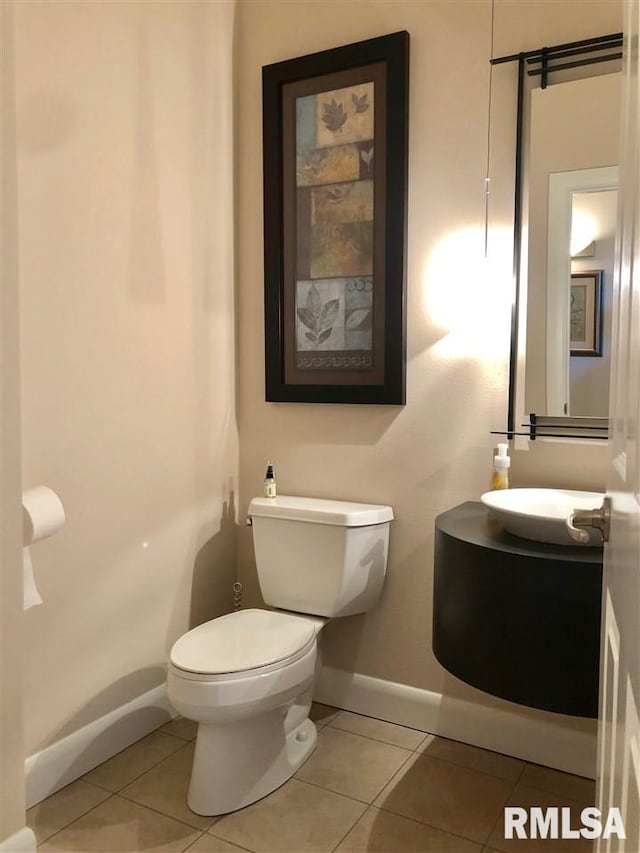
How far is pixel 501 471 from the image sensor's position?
2.11 meters

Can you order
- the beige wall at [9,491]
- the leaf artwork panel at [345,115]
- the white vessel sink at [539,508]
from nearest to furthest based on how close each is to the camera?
the beige wall at [9,491] → the white vessel sink at [539,508] → the leaf artwork panel at [345,115]

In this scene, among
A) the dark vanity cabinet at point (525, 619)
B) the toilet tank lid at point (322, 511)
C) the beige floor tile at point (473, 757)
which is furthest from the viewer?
the toilet tank lid at point (322, 511)

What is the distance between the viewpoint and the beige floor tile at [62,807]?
6.07 feet

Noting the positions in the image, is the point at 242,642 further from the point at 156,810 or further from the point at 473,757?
the point at 473,757

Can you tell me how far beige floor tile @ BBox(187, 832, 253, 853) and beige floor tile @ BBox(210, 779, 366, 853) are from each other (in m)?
0.02

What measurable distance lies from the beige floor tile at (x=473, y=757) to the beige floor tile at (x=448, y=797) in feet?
0.10

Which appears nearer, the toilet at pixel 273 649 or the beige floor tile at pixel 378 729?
the toilet at pixel 273 649

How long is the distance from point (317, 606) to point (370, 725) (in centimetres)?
47

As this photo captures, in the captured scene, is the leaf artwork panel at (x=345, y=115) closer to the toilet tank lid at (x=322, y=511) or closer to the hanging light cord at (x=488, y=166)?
the hanging light cord at (x=488, y=166)

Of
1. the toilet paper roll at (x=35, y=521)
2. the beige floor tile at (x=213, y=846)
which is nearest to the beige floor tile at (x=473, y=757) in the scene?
the beige floor tile at (x=213, y=846)

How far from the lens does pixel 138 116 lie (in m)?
2.19

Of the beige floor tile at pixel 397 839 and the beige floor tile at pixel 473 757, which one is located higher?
the beige floor tile at pixel 473 757

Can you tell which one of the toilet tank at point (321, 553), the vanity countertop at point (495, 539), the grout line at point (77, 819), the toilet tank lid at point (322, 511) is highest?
the vanity countertop at point (495, 539)

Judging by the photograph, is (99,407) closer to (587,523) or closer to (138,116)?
(138,116)
